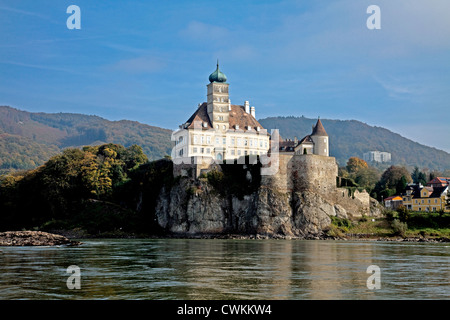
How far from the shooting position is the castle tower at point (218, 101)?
81438 mm

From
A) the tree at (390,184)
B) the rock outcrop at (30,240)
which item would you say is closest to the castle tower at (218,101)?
the rock outcrop at (30,240)

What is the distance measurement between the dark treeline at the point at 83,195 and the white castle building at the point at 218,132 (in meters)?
5.19

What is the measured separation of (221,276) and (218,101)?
5687cm

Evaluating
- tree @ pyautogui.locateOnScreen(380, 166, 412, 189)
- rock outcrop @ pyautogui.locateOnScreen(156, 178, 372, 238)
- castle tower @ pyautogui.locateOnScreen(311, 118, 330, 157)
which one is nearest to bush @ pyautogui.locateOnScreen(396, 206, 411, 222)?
rock outcrop @ pyautogui.locateOnScreen(156, 178, 372, 238)

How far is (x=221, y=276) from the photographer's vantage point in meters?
27.0

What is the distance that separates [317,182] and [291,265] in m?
42.0

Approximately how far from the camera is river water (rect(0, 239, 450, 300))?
21.8 meters

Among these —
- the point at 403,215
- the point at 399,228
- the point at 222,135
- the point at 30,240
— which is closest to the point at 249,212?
the point at 222,135

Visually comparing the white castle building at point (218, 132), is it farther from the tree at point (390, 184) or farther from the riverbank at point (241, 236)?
the tree at point (390, 184)

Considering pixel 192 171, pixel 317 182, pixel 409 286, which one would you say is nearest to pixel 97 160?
pixel 192 171

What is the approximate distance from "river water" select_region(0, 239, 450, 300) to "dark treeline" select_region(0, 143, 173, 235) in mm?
39307

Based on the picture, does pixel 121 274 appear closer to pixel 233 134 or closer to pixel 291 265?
pixel 291 265

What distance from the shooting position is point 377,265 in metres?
33.2
